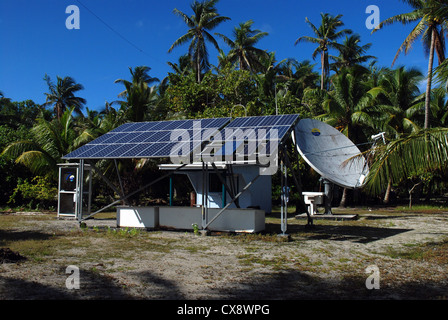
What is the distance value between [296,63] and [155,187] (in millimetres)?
31322

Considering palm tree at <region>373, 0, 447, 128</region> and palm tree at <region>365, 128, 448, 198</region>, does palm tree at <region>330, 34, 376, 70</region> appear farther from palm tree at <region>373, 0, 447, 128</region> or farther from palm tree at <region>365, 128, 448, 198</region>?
palm tree at <region>365, 128, 448, 198</region>

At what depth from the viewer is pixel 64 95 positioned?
54.5 metres

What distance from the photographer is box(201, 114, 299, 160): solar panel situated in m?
10.9

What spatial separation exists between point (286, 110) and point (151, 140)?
14.5 meters

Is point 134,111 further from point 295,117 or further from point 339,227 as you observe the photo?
point 339,227

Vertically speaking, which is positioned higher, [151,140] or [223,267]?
[151,140]

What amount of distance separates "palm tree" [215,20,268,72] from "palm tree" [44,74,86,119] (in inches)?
949

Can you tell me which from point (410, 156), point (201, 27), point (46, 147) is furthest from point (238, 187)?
point (201, 27)

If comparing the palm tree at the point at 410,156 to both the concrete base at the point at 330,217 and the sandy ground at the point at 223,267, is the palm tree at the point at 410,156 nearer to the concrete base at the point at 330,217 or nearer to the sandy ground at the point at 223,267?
the sandy ground at the point at 223,267

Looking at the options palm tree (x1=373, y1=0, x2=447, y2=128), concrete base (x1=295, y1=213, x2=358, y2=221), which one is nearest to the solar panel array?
concrete base (x1=295, y1=213, x2=358, y2=221)

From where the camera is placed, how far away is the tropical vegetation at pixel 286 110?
11.1 metres

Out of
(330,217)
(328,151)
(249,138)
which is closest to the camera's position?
(249,138)

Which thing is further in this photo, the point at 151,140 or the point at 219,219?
the point at 151,140

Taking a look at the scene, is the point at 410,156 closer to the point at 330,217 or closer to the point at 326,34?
the point at 330,217
